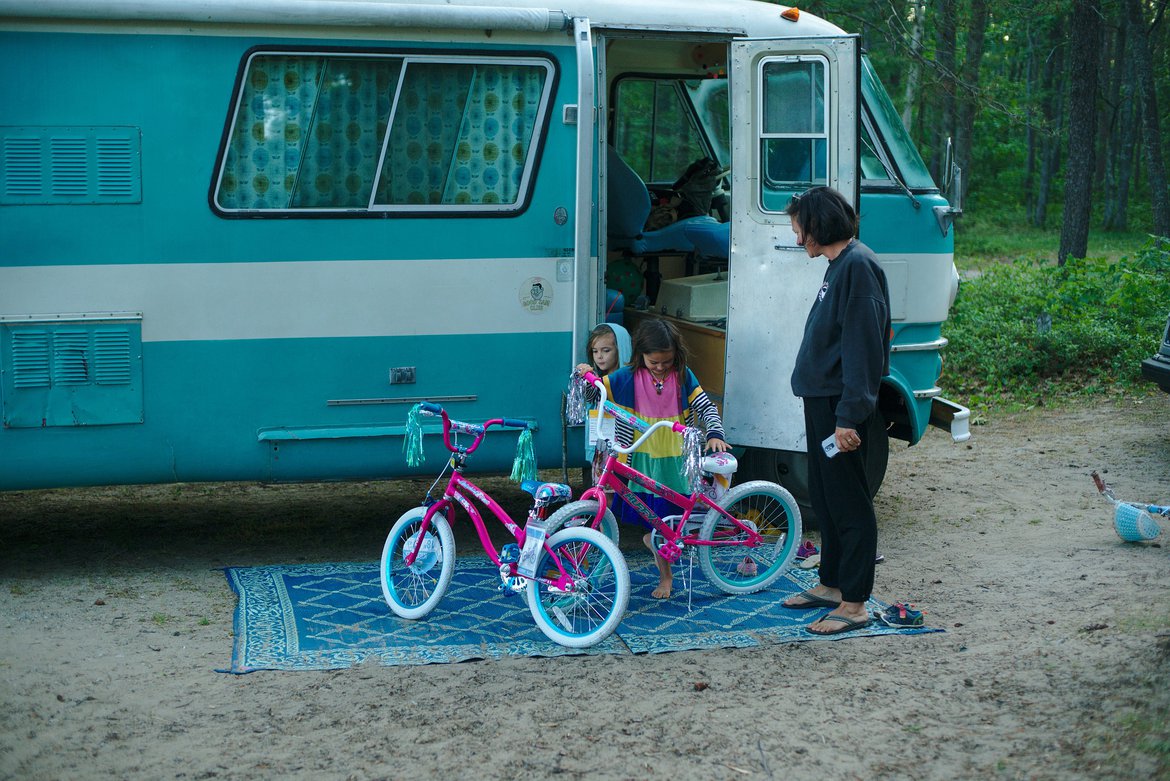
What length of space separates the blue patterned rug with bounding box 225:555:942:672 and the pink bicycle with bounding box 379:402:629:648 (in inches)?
4.3

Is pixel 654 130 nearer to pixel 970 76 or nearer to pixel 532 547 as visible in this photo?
pixel 532 547

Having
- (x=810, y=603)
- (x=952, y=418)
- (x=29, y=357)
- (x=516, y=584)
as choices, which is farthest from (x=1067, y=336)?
(x=29, y=357)

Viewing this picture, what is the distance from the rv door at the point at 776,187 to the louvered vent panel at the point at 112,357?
9.36ft

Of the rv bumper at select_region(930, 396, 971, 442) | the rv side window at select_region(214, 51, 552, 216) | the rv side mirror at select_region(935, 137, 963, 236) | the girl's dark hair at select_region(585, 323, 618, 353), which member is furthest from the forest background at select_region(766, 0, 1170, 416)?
the girl's dark hair at select_region(585, 323, 618, 353)

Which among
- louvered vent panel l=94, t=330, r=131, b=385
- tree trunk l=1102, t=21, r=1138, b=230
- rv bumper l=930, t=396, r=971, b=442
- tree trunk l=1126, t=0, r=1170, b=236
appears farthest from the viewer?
tree trunk l=1102, t=21, r=1138, b=230

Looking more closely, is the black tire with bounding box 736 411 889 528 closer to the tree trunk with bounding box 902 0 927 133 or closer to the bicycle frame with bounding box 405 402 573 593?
the bicycle frame with bounding box 405 402 573 593

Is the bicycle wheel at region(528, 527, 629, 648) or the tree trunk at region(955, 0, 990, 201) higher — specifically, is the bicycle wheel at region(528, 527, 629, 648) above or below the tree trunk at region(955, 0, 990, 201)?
below

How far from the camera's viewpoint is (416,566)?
17.0ft

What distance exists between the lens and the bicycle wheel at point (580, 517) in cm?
496

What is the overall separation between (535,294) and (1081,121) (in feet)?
34.4

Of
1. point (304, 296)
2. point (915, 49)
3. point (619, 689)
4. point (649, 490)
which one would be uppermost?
point (915, 49)

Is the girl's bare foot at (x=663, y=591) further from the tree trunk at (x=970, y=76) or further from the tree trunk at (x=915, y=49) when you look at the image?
the tree trunk at (x=970, y=76)

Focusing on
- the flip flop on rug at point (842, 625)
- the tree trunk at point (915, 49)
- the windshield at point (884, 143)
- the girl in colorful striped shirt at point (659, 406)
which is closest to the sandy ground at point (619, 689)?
the flip flop on rug at point (842, 625)

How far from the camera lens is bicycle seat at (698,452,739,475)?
5086mm
